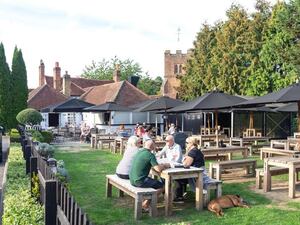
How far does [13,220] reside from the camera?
16.4 ft

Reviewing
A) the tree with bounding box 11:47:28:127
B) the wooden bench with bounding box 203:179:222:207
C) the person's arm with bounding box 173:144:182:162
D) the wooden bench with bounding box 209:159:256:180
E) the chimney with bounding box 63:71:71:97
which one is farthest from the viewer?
the chimney with bounding box 63:71:71:97

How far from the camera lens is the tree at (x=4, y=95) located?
2881 cm

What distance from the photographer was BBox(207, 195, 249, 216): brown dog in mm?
6980

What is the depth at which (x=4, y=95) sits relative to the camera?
28953 mm

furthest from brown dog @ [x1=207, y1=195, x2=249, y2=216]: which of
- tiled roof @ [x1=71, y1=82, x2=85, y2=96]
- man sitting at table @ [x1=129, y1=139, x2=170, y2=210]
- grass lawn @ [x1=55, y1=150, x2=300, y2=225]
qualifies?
tiled roof @ [x1=71, y1=82, x2=85, y2=96]

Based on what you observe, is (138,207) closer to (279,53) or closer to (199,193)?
(199,193)

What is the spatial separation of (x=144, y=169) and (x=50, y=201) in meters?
2.76

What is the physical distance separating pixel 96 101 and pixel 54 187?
3375 centimetres

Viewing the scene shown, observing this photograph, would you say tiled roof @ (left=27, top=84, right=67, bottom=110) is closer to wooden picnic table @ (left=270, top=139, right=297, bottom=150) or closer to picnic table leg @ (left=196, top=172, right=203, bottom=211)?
wooden picnic table @ (left=270, top=139, right=297, bottom=150)

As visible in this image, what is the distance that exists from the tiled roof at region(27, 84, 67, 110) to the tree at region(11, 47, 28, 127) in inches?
388

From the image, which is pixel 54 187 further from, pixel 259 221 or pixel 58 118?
pixel 58 118

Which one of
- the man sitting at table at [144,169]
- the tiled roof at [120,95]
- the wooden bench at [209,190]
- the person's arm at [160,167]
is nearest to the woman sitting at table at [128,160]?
the man sitting at table at [144,169]

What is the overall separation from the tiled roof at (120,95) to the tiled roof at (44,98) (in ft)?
11.0

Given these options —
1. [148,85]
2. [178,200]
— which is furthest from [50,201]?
[148,85]
